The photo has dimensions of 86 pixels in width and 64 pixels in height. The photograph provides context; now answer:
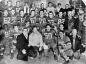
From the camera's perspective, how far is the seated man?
3.47 meters

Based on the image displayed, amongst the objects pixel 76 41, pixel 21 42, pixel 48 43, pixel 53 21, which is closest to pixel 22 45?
pixel 21 42

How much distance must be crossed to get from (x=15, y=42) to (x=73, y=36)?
0.83 metres

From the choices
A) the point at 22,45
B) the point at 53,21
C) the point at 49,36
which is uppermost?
the point at 53,21

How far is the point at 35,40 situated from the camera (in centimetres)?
347

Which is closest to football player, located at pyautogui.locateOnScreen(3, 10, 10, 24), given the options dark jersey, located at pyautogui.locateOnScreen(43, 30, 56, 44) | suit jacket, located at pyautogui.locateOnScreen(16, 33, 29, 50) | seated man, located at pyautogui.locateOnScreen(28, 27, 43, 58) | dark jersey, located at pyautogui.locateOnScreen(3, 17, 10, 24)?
dark jersey, located at pyautogui.locateOnScreen(3, 17, 10, 24)

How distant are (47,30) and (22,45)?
0.41 meters

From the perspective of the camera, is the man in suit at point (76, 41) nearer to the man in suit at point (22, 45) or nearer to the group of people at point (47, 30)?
the group of people at point (47, 30)

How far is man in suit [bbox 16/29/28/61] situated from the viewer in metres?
3.48

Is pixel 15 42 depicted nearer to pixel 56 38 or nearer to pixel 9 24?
pixel 9 24

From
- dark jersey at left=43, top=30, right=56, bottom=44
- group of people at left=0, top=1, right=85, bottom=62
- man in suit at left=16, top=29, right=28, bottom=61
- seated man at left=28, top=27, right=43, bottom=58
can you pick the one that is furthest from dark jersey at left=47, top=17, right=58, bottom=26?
man in suit at left=16, top=29, right=28, bottom=61

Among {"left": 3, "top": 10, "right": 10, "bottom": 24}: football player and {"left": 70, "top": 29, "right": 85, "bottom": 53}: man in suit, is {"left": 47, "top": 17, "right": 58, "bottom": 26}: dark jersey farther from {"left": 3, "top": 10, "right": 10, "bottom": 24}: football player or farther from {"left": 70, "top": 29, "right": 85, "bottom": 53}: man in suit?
{"left": 3, "top": 10, "right": 10, "bottom": 24}: football player

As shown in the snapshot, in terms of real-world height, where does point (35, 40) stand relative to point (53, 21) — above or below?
below

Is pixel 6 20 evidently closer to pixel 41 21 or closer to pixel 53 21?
pixel 41 21

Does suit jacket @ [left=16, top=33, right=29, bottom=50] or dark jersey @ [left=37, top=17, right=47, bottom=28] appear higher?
dark jersey @ [left=37, top=17, right=47, bottom=28]
